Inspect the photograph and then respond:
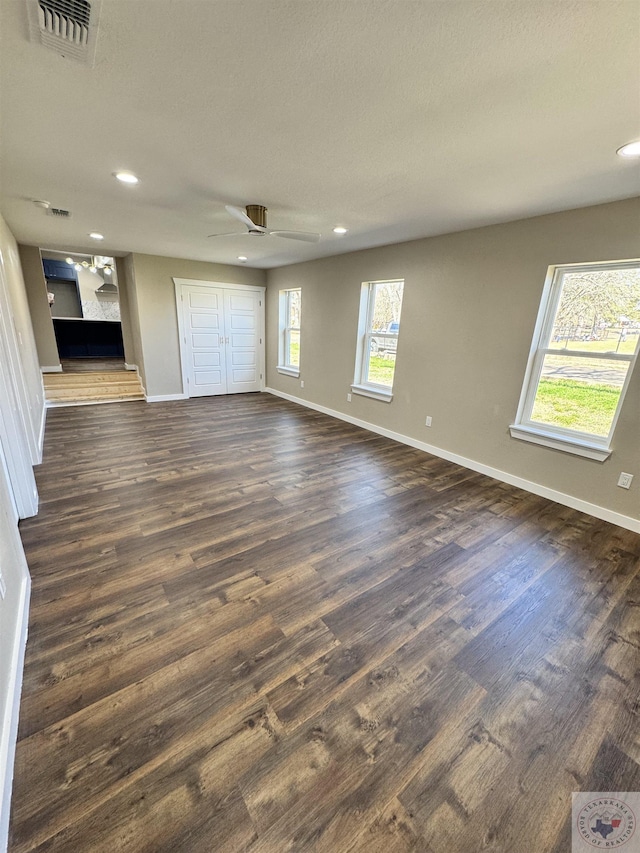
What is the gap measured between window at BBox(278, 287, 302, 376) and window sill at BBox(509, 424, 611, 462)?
4.02 meters

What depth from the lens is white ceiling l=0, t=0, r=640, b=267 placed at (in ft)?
3.71

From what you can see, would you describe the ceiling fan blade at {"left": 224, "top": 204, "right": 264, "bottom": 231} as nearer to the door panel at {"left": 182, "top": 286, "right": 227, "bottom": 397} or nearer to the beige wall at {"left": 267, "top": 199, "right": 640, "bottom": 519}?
the beige wall at {"left": 267, "top": 199, "right": 640, "bottom": 519}

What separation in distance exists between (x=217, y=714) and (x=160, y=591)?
807mm

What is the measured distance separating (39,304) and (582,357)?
8340 millimetres

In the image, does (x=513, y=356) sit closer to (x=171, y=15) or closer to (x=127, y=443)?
(x=171, y=15)

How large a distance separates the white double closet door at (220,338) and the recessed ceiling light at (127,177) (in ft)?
11.6

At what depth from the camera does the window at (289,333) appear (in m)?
6.37

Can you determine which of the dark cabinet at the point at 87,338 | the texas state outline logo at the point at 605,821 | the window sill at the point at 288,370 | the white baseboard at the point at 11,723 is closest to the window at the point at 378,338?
the window sill at the point at 288,370

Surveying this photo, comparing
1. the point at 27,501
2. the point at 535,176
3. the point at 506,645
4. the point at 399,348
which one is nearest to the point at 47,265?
the point at 27,501

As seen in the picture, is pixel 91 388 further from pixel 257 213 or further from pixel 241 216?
pixel 241 216

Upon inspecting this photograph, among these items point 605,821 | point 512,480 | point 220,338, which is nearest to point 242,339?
point 220,338

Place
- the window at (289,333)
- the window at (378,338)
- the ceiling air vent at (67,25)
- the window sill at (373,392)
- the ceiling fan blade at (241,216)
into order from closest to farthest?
the ceiling air vent at (67,25) < the ceiling fan blade at (241,216) < the window at (378,338) < the window sill at (373,392) < the window at (289,333)

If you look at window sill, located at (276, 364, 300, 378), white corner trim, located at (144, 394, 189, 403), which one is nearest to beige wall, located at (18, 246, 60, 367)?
white corner trim, located at (144, 394, 189, 403)

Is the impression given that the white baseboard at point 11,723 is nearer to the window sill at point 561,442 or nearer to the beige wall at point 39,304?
the window sill at point 561,442
